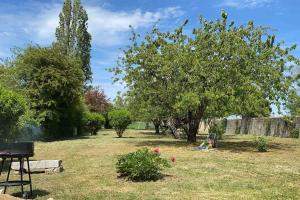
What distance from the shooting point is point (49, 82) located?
2764 cm

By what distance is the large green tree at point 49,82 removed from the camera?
2777 cm

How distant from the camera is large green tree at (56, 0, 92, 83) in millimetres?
47562

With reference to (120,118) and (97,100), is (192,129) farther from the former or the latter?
(97,100)

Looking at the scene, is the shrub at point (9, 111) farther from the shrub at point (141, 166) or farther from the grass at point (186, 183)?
the shrub at point (141, 166)

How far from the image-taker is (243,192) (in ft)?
28.6

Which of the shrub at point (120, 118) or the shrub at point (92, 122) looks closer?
the shrub at point (120, 118)

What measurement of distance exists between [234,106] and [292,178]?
10569mm

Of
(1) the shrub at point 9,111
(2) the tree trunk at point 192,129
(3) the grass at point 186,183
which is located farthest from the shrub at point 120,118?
(3) the grass at point 186,183

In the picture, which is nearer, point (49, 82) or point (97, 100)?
point (49, 82)

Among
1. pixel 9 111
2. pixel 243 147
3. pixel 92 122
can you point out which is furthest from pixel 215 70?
pixel 92 122

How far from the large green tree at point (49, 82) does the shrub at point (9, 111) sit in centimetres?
1267

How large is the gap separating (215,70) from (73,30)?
1188 inches

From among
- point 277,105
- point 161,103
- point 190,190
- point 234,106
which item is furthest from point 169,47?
point 190,190

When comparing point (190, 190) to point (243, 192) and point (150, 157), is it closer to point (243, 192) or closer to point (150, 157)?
point (243, 192)
